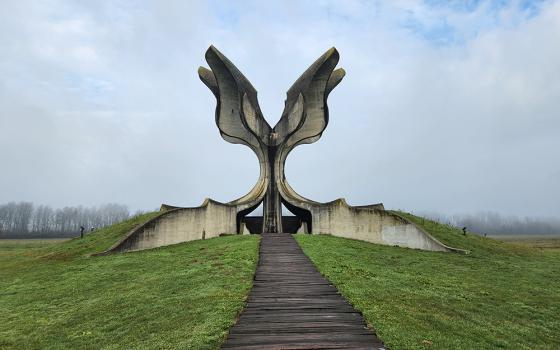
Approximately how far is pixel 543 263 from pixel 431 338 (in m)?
13.8

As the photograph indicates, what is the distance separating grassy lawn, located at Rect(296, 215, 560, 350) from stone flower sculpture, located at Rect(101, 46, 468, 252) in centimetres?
511

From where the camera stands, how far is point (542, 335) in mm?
7473

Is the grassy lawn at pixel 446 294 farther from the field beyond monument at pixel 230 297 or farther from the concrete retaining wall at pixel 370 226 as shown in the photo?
the concrete retaining wall at pixel 370 226

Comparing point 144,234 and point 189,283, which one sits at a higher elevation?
point 144,234

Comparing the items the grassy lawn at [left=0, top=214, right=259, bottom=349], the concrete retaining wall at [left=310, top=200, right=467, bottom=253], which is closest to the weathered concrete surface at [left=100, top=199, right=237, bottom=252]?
the grassy lawn at [left=0, top=214, right=259, bottom=349]

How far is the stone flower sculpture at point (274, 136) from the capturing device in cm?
2177

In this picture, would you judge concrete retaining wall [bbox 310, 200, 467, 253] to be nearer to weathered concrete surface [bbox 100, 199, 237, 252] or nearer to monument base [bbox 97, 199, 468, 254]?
monument base [bbox 97, 199, 468, 254]

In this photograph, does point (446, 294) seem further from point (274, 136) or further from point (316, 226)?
point (274, 136)

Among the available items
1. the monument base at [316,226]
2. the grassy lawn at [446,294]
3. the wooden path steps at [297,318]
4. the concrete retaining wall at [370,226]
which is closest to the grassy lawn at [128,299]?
the wooden path steps at [297,318]

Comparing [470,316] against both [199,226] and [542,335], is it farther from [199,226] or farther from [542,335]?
[199,226]

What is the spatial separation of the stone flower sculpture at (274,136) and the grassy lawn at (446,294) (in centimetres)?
511

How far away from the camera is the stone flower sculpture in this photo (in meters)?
21.8

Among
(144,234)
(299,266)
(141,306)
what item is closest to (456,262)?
(299,266)

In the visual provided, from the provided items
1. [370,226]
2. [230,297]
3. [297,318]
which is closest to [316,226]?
[370,226]
